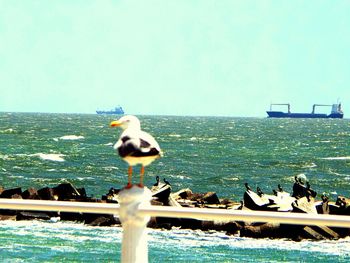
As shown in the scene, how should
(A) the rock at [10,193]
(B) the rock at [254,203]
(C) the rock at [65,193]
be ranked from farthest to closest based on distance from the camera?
(C) the rock at [65,193], (A) the rock at [10,193], (B) the rock at [254,203]

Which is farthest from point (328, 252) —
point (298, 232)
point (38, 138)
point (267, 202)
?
point (38, 138)

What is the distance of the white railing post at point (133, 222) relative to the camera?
4.93 metres

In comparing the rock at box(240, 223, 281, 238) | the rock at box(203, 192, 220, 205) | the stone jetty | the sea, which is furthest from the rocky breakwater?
the rock at box(240, 223, 281, 238)

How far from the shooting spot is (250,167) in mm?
66688

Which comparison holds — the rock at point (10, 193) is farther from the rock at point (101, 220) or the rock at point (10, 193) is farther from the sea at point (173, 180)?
the rock at point (101, 220)

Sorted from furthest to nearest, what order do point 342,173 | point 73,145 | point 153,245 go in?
point 73,145
point 342,173
point 153,245

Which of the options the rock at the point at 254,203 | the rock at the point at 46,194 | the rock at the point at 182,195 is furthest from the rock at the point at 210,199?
the rock at the point at 46,194

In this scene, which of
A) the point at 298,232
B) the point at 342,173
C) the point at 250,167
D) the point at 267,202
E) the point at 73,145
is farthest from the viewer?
the point at 73,145

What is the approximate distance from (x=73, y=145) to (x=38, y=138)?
569 inches

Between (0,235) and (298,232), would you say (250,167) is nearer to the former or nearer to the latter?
(298,232)

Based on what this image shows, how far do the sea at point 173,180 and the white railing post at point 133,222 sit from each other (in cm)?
340

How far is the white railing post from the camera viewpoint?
16.2 feet

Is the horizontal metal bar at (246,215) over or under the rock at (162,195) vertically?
over

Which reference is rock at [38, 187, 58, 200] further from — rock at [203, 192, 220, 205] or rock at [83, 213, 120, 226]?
rock at [203, 192, 220, 205]
